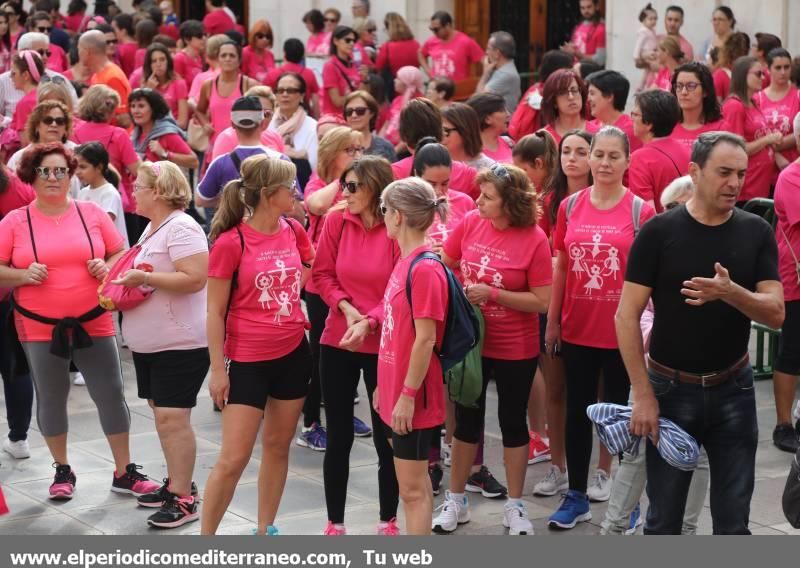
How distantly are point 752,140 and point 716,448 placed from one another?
21.3ft

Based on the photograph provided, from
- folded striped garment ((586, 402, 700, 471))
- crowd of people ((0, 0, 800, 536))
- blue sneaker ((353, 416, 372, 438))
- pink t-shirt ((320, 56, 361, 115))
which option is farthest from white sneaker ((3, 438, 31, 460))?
pink t-shirt ((320, 56, 361, 115))

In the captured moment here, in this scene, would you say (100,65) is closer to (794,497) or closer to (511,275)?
(511,275)

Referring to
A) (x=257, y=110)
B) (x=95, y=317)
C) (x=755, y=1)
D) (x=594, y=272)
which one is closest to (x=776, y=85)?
(x=755, y=1)

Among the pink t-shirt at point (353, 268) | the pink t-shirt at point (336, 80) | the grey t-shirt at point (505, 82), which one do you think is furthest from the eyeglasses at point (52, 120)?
the pink t-shirt at point (336, 80)

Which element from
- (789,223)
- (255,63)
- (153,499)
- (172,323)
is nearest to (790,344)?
(789,223)

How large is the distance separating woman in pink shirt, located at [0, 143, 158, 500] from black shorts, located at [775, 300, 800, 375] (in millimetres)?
3640

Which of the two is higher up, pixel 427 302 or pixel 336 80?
pixel 336 80

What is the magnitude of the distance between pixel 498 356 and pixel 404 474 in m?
1.10

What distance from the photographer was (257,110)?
878 cm

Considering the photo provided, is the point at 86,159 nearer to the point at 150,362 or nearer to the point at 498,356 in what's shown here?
the point at 150,362

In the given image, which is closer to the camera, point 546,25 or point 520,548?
point 520,548

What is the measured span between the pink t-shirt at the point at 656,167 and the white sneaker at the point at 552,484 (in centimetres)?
160

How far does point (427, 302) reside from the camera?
5.71m

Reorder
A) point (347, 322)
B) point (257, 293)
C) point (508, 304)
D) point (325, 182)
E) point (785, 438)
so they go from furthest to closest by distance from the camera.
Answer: point (785, 438)
point (325, 182)
point (508, 304)
point (347, 322)
point (257, 293)
